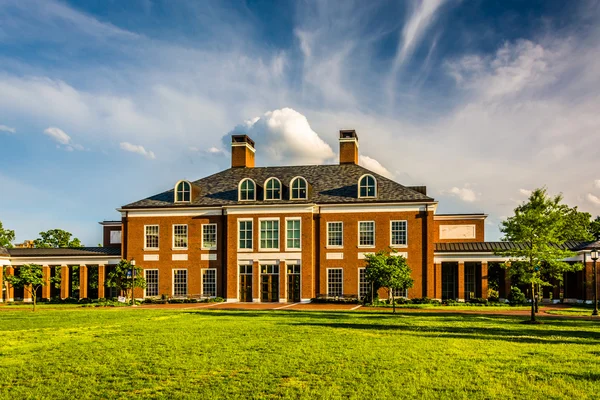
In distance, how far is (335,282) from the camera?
1633 inches

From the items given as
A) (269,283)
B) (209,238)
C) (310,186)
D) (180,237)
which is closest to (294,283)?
(269,283)

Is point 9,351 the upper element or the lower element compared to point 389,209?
lower

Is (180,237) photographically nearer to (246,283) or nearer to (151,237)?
(151,237)

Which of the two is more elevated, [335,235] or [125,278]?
[335,235]

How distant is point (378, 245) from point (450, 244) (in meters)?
6.11

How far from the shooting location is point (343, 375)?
1134cm

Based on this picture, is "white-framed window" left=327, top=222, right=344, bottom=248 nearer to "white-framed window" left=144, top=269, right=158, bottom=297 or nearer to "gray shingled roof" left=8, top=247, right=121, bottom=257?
"white-framed window" left=144, top=269, right=158, bottom=297

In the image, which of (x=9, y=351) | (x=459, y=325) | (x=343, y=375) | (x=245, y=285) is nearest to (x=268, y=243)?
(x=245, y=285)

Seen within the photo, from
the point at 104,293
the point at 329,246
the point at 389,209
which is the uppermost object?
the point at 389,209

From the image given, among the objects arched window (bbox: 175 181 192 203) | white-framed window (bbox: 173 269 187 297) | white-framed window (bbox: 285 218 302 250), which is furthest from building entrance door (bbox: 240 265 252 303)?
arched window (bbox: 175 181 192 203)

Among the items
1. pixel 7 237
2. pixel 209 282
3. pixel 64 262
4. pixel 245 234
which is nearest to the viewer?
pixel 245 234

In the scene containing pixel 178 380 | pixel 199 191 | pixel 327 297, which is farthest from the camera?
pixel 199 191

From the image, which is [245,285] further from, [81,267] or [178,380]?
[178,380]

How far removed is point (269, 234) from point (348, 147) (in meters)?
10.3
